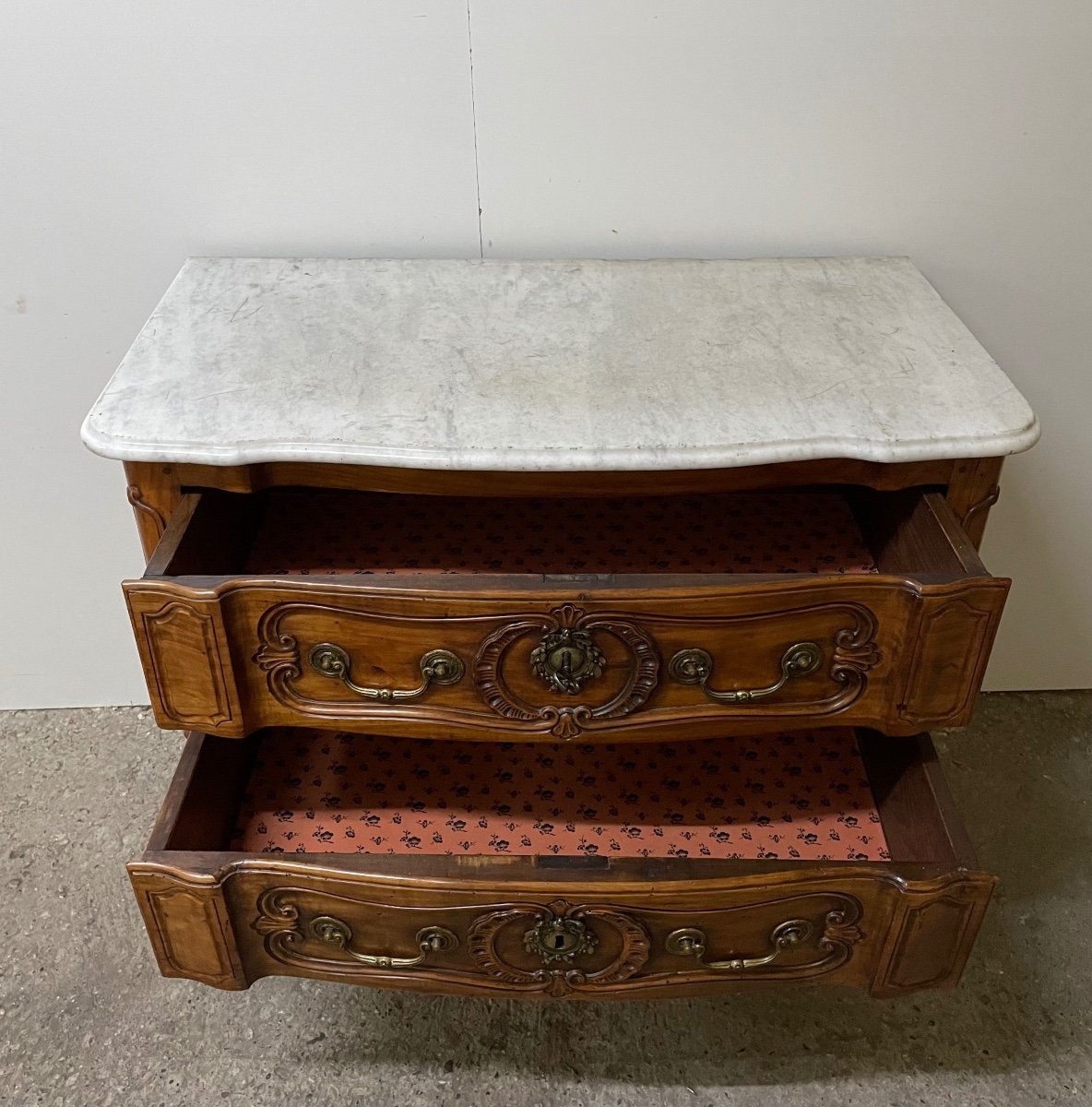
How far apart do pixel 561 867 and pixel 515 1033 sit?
1.32 feet

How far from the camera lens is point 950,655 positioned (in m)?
0.83

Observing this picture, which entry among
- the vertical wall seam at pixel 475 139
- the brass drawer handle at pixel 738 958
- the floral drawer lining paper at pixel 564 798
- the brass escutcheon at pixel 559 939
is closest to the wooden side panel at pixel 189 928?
the floral drawer lining paper at pixel 564 798

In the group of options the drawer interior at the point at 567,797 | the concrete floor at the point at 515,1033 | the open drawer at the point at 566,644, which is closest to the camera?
the open drawer at the point at 566,644

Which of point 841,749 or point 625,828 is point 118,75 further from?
point 841,749

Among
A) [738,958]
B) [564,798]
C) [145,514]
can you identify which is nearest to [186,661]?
[145,514]

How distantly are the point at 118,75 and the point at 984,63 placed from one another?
2.70ft

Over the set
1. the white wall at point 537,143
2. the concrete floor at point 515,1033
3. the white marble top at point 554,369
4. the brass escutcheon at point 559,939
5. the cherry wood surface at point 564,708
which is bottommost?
the concrete floor at point 515,1033

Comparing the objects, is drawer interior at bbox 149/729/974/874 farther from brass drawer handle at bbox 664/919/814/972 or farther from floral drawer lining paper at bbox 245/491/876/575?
floral drawer lining paper at bbox 245/491/876/575

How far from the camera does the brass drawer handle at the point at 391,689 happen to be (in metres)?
0.83

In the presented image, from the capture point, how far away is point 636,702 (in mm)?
848

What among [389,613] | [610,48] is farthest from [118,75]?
[389,613]

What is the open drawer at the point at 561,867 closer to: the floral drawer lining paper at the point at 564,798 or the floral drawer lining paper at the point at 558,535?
the floral drawer lining paper at the point at 564,798

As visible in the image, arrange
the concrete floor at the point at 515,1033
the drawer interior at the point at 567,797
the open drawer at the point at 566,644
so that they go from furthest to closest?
the concrete floor at the point at 515,1033
the drawer interior at the point at 567,797
the open drawer at the point at 566,644

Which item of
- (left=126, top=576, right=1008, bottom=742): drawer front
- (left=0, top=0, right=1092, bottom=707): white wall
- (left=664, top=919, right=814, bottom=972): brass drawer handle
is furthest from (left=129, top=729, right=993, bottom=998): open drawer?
(left=0, top=0, right=1092, bottom=707): white wall
